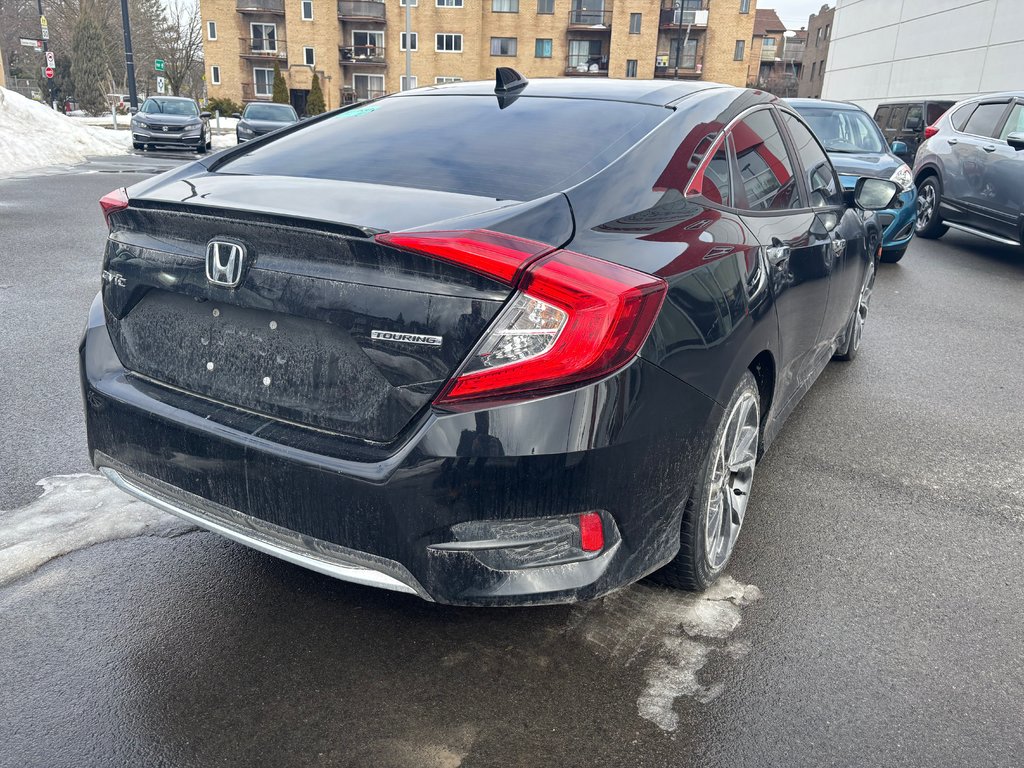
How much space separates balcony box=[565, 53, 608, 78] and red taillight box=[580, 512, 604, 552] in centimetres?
5939

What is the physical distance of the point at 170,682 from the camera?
2.43 m

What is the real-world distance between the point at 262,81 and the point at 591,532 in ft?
205

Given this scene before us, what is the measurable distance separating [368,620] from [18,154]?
18.4 m

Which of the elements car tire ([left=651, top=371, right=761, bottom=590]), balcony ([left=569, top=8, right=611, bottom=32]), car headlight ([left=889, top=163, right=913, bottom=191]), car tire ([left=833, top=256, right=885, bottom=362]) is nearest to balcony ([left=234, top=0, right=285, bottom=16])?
balcony ([left=569, top=8, right=611, bottom=32])

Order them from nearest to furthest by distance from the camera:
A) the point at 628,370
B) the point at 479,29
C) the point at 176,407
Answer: the point at 628,370
the point at 176,407
the point at 479,29

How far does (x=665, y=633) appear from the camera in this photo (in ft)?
8.88

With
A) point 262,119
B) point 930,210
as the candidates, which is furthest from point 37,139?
point 930,210

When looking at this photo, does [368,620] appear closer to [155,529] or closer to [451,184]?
[155,529]

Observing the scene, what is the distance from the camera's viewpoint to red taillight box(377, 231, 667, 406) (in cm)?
201

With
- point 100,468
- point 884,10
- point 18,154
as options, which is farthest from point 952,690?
point 884,10

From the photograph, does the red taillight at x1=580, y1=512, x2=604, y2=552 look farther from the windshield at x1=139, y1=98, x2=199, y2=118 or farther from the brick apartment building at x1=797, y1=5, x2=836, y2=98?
the brick apartment building at x1=797, y1=5, x2=836, y2=98

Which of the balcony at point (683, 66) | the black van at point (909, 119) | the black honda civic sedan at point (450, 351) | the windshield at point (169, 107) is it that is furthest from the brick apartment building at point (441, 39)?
the black honda civic sedan at point (450, 351)

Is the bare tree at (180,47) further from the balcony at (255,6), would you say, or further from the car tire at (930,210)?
the car tire at (930,210)

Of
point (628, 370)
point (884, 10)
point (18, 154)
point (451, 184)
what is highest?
point (884, 10)
